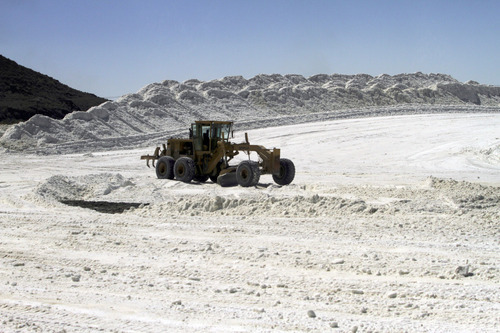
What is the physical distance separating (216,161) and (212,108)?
19.5 meters

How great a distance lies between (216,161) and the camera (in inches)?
614

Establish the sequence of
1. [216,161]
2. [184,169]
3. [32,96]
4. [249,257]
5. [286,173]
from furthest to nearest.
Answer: [32,96] → [184,169] → [216,161] → [286,173] → [249,257]

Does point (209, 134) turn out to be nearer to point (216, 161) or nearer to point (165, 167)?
point (216, 161)

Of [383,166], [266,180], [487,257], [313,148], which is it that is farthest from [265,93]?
[487,257]

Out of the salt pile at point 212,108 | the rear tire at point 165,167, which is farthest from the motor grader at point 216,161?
the salt pile at point 212,108

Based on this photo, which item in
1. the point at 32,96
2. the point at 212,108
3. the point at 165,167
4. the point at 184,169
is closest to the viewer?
the point at 184,169

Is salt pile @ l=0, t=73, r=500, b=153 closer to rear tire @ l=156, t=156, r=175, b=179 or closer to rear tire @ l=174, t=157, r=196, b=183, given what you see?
rear tire @ l=156, t=156, r=175, b=179

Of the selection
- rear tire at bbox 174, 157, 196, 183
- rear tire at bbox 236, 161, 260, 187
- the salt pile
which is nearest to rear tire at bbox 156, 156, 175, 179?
rear tire at bbox 174, 157, 196, 183

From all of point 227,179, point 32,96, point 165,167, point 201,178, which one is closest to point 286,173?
point 227,179

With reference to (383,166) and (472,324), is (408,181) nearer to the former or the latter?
(383,166)

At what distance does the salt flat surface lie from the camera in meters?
5.39

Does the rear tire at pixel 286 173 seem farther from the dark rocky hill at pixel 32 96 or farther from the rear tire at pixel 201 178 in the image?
the dark rocky hill at pixel 32 96

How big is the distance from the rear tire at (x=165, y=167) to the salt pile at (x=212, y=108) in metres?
10.2

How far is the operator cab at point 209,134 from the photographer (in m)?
15.9
